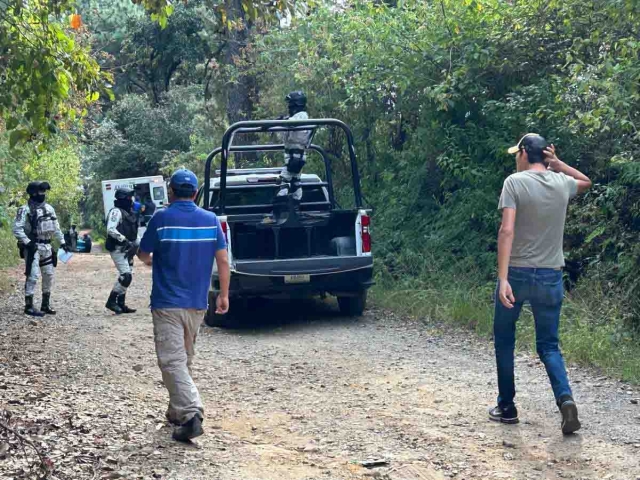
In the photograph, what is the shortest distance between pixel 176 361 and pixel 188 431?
18.6 inches

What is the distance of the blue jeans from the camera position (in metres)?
6.04

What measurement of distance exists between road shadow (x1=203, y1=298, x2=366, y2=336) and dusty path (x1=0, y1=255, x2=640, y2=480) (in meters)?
0.24

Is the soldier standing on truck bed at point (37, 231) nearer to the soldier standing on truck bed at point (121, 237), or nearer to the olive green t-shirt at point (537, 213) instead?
the soldier standing on truck bed at point (121, 237)

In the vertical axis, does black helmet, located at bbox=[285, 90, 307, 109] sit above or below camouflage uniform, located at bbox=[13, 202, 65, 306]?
above

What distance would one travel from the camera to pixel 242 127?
1063 cm

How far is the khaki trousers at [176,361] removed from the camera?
5.87 metres

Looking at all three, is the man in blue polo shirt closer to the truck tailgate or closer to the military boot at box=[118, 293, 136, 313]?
the truck tailgate

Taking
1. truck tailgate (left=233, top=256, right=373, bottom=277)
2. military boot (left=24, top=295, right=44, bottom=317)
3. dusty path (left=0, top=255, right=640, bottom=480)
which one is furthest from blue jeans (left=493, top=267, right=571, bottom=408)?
military boot (left=24, top=295, right=44, bottom=317)

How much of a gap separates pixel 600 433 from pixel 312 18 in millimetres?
11248

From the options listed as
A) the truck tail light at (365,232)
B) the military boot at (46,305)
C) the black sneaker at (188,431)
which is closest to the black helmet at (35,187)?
the military boot at (46,305)

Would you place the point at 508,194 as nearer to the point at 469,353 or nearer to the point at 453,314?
the point at 469,353

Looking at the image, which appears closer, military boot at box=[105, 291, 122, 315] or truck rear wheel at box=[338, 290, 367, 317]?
truck rear wheel at box=[338, 290, 367, 317]

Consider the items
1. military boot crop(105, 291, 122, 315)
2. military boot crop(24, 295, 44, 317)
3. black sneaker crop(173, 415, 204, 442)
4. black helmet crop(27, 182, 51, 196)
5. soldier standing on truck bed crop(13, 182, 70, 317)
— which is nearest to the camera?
black sneaker crop(173, 415, 204, 442)

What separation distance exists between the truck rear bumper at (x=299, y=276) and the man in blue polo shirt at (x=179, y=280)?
4.27 meters
